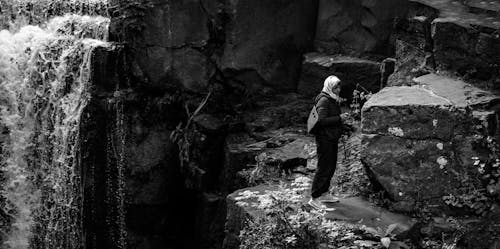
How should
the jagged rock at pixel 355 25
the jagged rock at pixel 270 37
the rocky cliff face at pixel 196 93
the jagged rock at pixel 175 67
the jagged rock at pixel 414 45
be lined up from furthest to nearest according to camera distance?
1. the jagged rock at pixel 175 67
2. the jagged rock at pixel 270 37
3. the rocky cliff face at pixel 196 93
4. the jagged rock at pixel 355 25
5. the jagged rock at pixel 414 45

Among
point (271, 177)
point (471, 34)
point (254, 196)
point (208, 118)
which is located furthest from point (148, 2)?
point (471, 34)

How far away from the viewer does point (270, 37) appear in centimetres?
1284

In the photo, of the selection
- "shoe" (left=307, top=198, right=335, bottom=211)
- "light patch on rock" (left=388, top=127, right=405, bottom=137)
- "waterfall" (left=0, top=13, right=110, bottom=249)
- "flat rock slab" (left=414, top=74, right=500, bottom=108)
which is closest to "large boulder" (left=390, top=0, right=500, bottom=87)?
"flat rock slab" (left=414, top=74, right=500, bottom=108)

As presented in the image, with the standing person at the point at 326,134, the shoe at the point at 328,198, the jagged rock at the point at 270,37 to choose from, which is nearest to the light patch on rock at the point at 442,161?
the standing person at the point at 326,134

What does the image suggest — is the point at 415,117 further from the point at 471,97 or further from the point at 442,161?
the point at 471,97

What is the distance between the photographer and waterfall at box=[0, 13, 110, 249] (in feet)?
41.6

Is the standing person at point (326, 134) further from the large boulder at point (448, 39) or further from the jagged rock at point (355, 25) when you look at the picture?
the jagged rock at point (355, 25)

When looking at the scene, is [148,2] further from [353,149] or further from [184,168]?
[353,149]

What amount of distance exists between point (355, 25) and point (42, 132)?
716 centimetres

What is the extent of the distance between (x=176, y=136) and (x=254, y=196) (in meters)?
4.11

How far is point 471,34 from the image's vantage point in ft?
30.5

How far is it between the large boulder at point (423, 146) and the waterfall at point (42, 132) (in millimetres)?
6813

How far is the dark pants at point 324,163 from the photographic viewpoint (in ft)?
27.8

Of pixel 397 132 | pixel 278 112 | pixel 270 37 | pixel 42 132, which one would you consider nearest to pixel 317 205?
pixel 397 132
